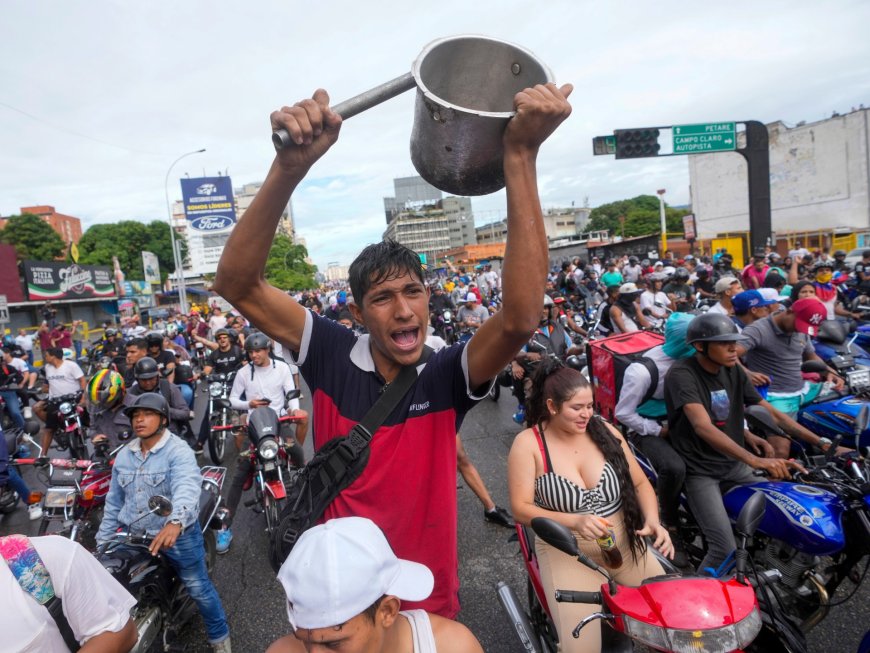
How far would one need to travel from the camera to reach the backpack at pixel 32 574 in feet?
6.02

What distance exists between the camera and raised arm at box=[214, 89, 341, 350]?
132cm

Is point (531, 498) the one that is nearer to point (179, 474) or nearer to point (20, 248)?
point (179, 474)

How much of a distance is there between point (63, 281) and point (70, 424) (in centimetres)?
3496

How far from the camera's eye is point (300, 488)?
173 cm

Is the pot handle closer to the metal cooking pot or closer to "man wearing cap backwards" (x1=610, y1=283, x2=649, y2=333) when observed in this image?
the metal cooking pot

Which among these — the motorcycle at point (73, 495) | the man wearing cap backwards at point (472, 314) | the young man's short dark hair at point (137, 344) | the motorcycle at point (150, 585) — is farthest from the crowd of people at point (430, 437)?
the man wearing cap backwards at point (472, 314)

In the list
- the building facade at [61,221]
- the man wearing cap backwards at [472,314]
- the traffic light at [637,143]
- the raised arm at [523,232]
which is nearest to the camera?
the raised arm at [523,232]

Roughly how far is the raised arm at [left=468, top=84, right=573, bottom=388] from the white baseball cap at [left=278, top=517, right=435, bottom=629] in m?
0.60

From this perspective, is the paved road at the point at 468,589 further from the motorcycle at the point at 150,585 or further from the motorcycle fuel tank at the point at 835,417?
the motorcycle fuel tank at the point at 835,417

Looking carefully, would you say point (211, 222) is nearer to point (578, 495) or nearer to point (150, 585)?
point (150, 585)

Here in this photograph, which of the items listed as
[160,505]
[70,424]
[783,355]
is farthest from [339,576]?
[70,424]

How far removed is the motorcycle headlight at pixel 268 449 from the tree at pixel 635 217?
80474mm

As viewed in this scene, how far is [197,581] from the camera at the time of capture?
3359mm

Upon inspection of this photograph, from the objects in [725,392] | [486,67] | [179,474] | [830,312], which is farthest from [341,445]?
[830,312]
